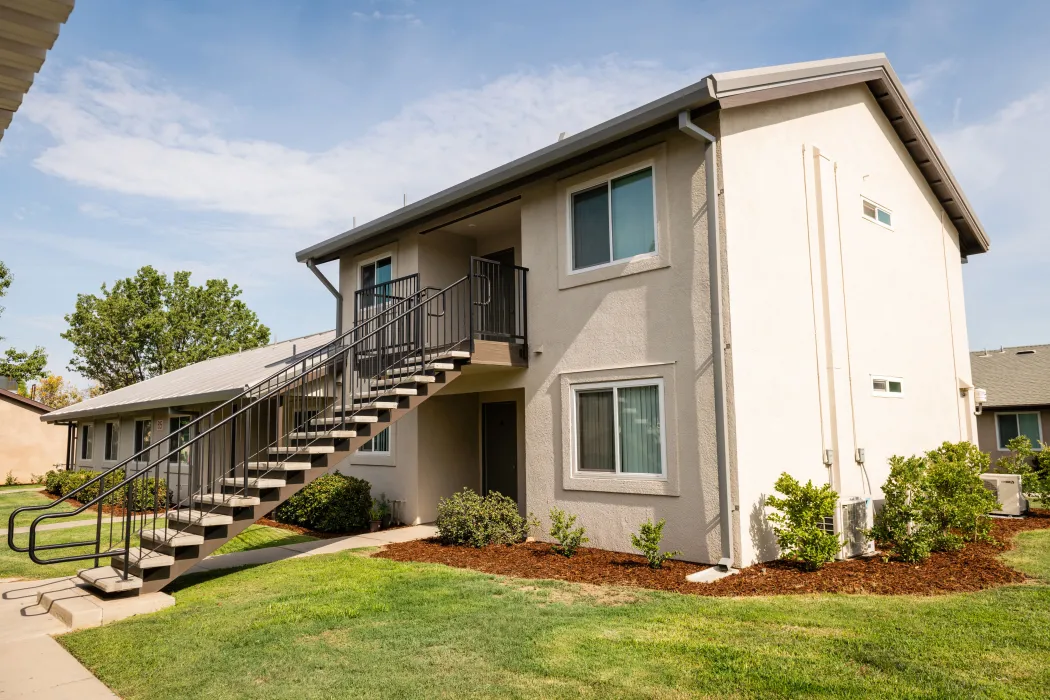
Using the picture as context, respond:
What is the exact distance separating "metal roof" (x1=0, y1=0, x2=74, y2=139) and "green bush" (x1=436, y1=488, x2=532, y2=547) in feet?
26.2

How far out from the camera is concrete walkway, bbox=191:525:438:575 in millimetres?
9859

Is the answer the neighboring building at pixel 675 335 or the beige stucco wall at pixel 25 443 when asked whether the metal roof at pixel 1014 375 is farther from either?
the beige stucco wall at pixel 25 443

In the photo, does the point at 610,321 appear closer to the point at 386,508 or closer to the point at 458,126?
the point at 386,508

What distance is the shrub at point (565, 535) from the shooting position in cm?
941

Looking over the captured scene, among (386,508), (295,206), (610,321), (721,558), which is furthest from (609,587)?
(295,206)

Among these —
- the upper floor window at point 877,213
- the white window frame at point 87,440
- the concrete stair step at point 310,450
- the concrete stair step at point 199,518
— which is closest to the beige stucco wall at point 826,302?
the upper floor window at point 877,213

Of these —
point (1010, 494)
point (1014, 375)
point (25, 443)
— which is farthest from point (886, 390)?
point (25, 443)

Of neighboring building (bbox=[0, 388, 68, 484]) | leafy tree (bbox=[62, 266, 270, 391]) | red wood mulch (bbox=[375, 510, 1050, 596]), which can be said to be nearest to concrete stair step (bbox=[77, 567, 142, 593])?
red wood mulch (bbox=[375, 510, 1050, 596])

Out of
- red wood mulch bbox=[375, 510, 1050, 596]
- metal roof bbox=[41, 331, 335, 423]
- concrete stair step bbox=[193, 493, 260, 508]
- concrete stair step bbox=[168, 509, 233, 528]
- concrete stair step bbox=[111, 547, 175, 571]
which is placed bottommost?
red wood mulch bbox=[375, 510, 1050, 596]

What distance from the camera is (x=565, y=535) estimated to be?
940 centimetres

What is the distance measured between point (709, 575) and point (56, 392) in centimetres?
6315

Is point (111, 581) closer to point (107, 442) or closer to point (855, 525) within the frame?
point (855, 525)

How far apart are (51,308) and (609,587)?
140 feet

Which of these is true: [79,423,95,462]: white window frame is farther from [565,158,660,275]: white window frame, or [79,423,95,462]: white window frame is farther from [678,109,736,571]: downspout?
[678,109,736,571]: downspout
